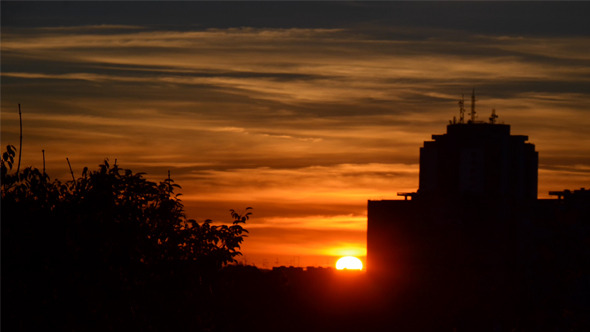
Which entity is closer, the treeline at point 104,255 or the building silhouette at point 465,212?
the treeline at point 104,255

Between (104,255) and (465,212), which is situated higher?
(465,212)

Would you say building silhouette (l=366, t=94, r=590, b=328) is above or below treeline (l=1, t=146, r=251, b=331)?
above

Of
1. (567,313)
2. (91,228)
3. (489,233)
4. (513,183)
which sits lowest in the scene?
(567,313)

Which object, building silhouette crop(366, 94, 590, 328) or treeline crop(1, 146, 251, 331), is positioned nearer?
treeline crop(1, 146, 251, 331)

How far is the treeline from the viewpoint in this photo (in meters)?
17.9

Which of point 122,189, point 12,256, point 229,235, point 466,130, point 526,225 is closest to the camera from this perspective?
point 12,256

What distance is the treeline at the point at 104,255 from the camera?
1788cm

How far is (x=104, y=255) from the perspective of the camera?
62.1 ft

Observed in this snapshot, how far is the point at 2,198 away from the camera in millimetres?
19094

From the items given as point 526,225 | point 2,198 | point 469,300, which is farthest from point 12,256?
point 526,225

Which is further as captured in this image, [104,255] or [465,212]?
[465,212]

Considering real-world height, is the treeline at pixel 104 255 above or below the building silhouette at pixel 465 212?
below

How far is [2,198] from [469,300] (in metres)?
22.8

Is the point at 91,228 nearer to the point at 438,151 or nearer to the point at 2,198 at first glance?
the point at 2,198
